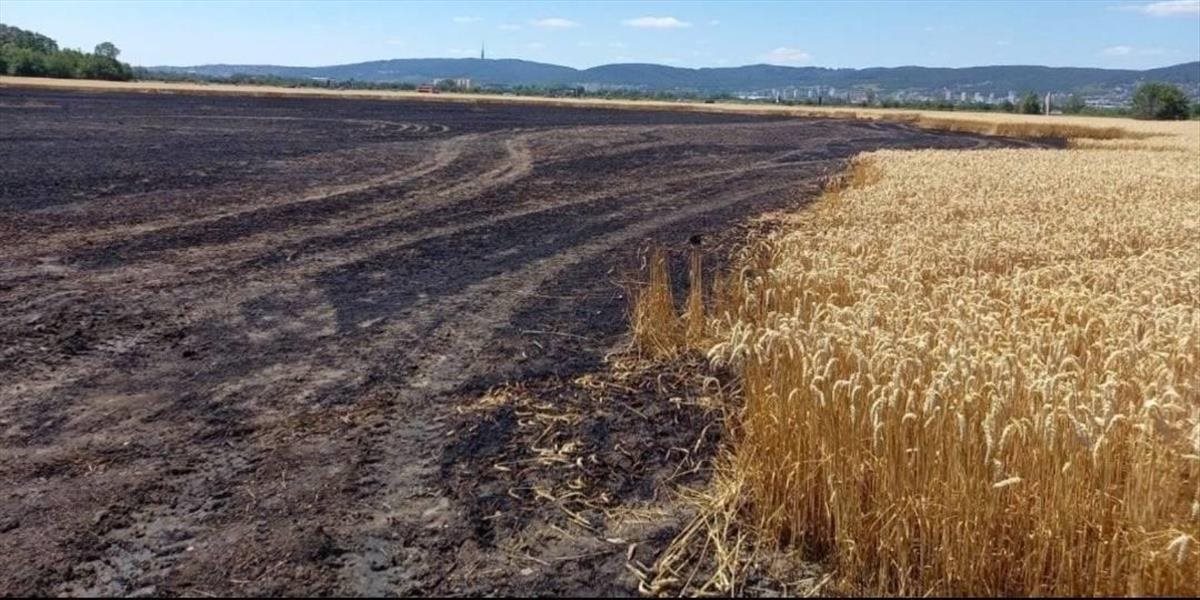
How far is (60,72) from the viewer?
9469cm

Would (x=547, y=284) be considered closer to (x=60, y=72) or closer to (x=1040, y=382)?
(x=1040, y=382)

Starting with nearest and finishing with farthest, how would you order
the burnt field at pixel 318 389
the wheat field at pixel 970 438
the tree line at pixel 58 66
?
the wheat field at pixel 970 438 < the burnt field at pixel 318 389 < the tree line at pixel 58 66

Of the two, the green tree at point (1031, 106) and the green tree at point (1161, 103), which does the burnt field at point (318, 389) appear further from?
the green tree at point (1031, 106)

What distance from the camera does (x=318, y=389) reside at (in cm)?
732

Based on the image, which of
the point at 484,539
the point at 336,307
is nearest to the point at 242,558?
the point at 484,539

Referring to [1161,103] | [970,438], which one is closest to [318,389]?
[970,438]

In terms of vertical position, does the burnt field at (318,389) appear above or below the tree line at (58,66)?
below

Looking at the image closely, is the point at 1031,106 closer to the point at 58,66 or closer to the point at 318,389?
the point at 58,66

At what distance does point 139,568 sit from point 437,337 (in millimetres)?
4283

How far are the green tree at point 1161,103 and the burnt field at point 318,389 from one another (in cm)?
7743

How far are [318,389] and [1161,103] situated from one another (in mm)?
90598

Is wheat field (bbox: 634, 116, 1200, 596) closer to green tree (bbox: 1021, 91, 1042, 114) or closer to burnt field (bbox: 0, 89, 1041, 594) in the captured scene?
burnt field (bbox: 0, 89, 1041, 594)

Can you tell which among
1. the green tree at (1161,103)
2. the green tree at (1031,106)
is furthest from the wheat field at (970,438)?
the green tree at (1031,106)

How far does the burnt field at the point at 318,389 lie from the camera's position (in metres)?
4.85
